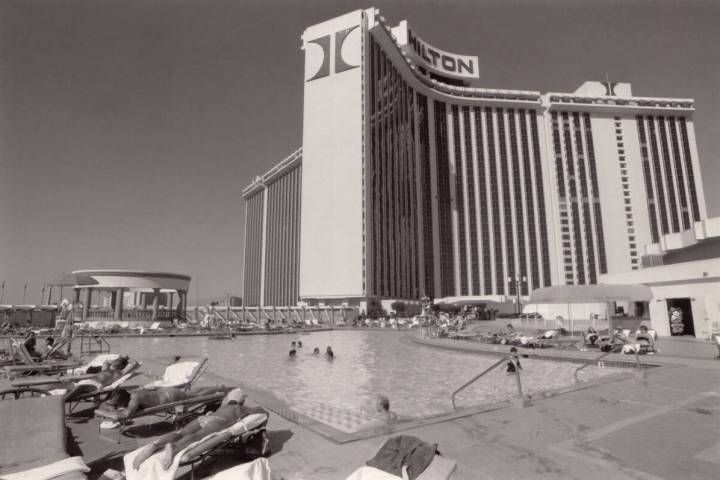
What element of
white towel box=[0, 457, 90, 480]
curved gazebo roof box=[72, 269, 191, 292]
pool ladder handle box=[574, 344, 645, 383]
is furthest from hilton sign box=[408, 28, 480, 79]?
white towel box=[0, 457, 90, 480]

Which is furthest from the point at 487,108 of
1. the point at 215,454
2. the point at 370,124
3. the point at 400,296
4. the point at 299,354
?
the point at 215,454

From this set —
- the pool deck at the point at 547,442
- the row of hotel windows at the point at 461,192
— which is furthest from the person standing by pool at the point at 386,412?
the row of hotel windows at the point at 461,192

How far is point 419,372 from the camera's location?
14211 mm

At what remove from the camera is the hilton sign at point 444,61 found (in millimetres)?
96125

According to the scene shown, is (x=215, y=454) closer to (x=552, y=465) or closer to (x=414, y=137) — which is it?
(x=552, y=465)

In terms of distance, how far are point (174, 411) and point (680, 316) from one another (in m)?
26.9

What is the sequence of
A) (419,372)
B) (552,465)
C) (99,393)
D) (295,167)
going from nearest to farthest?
(552,465)
(99,393)
(419,372)
(295,167)

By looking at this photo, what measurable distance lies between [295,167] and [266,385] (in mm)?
109349

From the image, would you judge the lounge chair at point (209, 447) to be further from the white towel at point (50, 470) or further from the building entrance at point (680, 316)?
the building entrance at point (680, 316)

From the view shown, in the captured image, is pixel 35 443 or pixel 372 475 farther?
pixel 35 443

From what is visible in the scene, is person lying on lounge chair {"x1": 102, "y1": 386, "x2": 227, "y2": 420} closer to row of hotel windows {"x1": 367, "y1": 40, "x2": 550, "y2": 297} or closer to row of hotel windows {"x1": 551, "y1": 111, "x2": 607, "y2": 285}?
row of hotel windows {"x1": 367, "y1": 40, "x2": 550, "y2": 297}

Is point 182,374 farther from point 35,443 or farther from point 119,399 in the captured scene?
point 35,443

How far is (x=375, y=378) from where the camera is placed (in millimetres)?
13250

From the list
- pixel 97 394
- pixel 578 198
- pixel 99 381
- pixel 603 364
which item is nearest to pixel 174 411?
pixel 97 394
